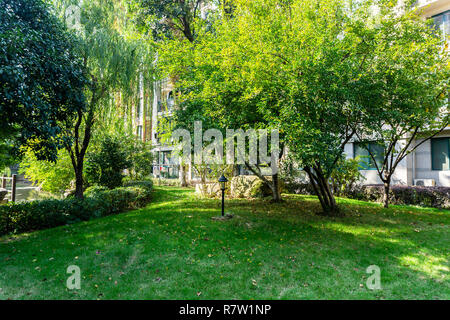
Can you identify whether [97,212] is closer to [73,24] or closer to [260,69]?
[73,24]

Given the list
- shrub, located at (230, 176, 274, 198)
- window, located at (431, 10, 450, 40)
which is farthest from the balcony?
shrub, located at (230, 176, 274, 198)

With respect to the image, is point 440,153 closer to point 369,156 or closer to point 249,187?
point 369,156

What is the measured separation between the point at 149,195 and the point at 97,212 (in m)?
4.77

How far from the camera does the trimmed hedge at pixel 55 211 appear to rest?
7.78 m

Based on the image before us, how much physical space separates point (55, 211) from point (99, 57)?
5.48 m

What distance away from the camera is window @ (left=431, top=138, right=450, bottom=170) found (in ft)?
44.9

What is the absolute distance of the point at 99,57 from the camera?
9.41 metres

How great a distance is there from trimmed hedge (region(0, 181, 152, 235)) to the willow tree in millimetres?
1082

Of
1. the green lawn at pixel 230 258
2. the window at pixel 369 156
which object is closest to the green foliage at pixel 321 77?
the green lawn at pixel 230 258

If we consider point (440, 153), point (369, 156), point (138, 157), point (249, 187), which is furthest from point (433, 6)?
point (138, 157)

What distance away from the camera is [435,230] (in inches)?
315

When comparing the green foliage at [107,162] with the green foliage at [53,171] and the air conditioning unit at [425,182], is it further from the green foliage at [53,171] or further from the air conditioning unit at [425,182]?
the air conditioning unit at [425,182]
